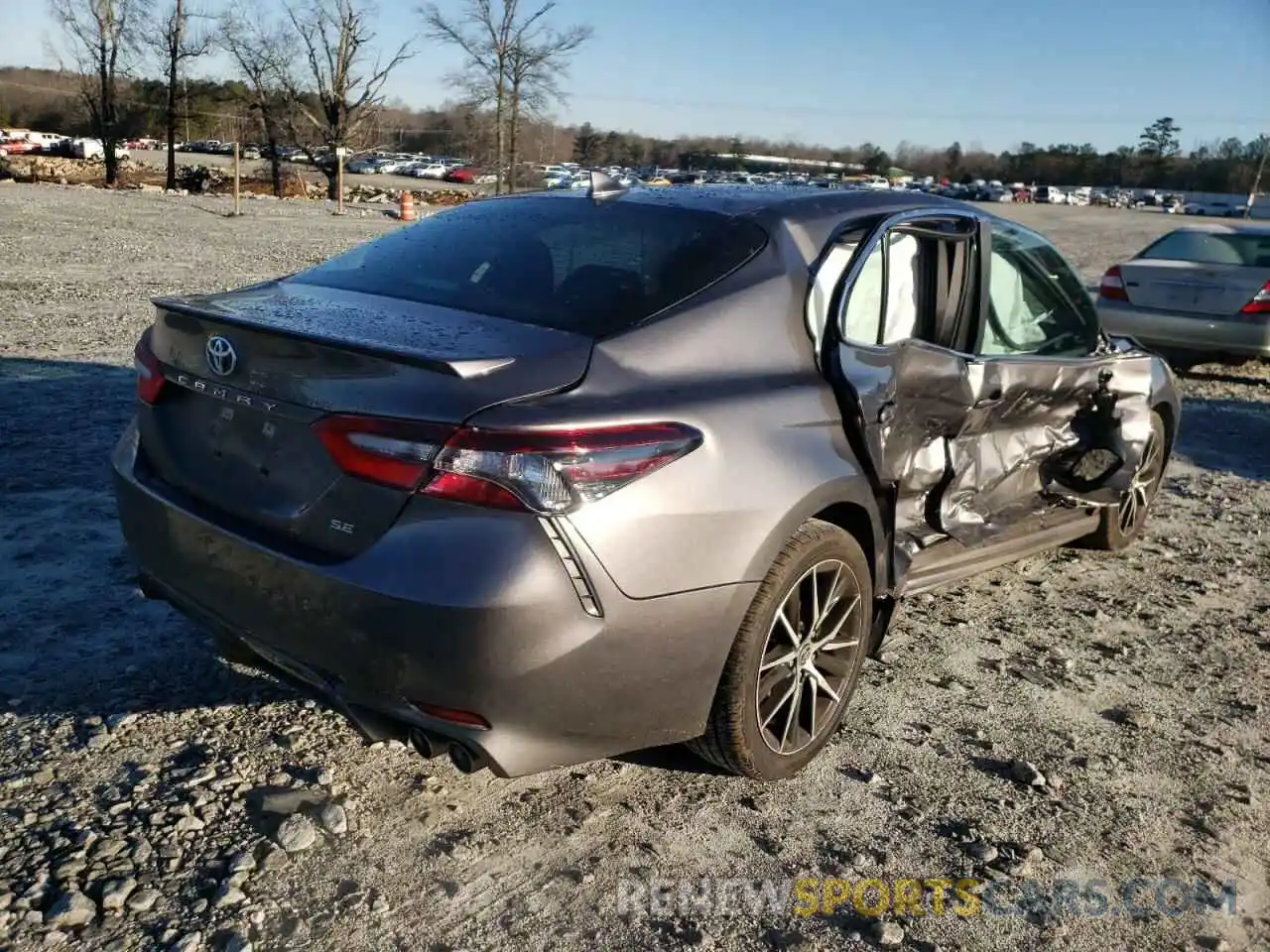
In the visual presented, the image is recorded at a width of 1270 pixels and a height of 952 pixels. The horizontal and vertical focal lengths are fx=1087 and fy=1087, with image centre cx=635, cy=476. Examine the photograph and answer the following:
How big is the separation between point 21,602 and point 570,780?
2.18 metres

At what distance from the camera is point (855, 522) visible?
10.8 ft

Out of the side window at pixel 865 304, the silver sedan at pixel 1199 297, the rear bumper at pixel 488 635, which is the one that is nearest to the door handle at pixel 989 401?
the side window at pixel 865 304

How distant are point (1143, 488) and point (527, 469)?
13.8 feet

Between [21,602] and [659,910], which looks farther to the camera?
[21,602]

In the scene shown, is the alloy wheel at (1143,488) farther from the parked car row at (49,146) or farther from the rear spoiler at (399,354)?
the parked car row at (49,146)

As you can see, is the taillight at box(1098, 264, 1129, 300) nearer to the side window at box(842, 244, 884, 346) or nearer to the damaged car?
the damaged car

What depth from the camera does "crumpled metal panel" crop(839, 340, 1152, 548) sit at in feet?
11.4

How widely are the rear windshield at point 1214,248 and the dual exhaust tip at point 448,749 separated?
10.2 metres

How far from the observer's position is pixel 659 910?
2568mm

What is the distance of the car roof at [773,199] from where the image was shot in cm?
341

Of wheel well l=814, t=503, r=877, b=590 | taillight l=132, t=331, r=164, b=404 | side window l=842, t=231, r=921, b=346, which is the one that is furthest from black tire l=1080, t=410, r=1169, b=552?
taillight l=132, t=331, r=164, b=404

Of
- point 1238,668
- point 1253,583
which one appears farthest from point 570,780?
point 1253,583

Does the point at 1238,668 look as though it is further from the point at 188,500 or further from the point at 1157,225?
the point at 1157,225

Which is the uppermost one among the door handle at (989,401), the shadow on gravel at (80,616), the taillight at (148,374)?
the taillight at (148,374)
